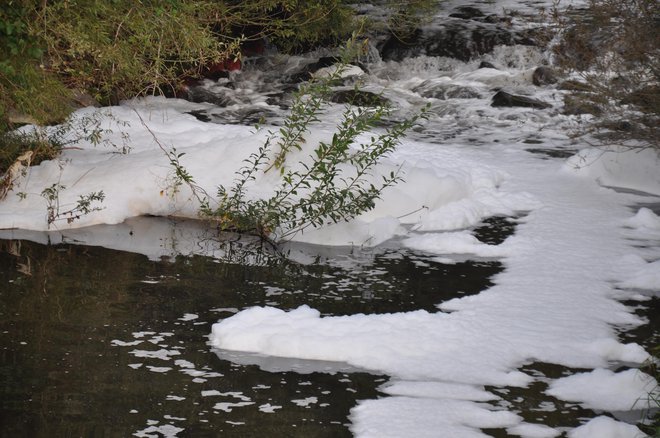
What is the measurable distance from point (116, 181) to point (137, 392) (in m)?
3.86

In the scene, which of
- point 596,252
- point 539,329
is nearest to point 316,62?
point 596,252

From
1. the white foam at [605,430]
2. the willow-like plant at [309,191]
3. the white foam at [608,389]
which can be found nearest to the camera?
the white foam at [605,430]

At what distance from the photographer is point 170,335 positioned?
5527 millimetres

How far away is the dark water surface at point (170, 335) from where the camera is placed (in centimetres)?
446

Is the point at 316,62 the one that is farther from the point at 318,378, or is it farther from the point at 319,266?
the point at 318,378

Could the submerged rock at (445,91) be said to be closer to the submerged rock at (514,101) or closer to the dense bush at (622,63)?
the submerged rock at (514,101)

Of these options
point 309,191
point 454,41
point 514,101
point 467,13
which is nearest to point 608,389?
point 309,191

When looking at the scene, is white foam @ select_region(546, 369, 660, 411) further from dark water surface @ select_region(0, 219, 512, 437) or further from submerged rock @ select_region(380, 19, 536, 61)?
submerged rock @ select_region(380, 19, 536, 61)

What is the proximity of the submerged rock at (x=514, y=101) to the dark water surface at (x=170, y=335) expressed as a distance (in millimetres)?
7450

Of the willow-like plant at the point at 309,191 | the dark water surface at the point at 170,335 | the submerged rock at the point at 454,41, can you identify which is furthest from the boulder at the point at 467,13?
the dark water surface at the point at 170,335

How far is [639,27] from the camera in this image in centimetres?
845

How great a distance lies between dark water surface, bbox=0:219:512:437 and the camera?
4461mm

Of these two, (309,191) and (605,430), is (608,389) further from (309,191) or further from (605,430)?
(309,191)

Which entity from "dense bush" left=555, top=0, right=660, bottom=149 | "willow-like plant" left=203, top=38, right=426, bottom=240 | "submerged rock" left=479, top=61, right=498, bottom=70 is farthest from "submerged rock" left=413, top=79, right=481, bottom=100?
"willow-like plant" left=203, top=38, right=426, bottom=240
